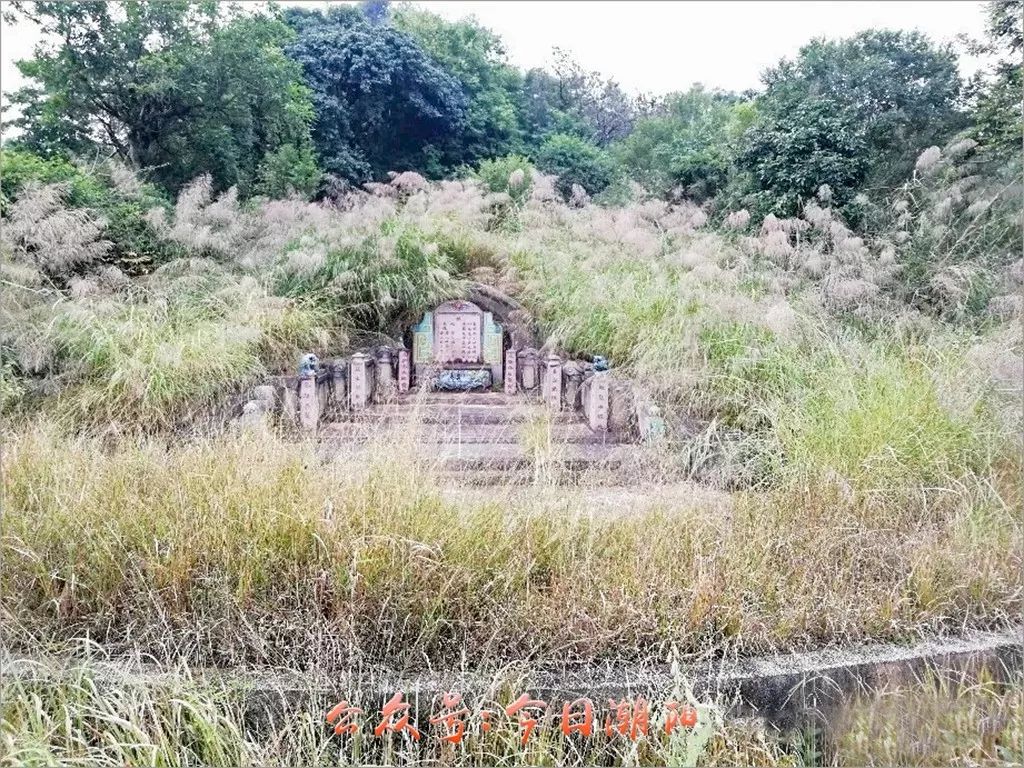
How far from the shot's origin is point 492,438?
7.18 ft

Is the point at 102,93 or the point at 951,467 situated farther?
the point at 951,467

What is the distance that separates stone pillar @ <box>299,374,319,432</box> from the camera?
2.28m

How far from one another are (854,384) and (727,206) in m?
0.81

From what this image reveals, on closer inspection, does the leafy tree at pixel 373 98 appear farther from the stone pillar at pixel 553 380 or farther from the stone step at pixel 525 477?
the stone step at pixel 525 477

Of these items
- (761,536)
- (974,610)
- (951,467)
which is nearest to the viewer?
(974,610)

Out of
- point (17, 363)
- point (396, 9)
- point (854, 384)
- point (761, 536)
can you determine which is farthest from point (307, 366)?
point (854, 384)

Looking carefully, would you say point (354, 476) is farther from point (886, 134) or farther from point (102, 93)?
point (886, 134)

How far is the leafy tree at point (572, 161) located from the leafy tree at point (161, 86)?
2.58 ft

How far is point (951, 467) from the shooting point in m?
1.95

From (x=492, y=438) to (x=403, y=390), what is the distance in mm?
435

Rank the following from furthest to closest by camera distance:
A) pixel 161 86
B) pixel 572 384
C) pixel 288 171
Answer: pixel 572 384
pixel 288 171
pixel 161 86
